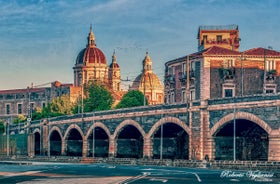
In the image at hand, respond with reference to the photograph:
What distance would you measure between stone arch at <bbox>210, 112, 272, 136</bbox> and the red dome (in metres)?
127

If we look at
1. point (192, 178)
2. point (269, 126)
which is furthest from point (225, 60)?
point (192, 178)

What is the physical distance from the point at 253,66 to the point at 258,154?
18.4 metres

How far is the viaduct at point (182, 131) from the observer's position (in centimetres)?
6331

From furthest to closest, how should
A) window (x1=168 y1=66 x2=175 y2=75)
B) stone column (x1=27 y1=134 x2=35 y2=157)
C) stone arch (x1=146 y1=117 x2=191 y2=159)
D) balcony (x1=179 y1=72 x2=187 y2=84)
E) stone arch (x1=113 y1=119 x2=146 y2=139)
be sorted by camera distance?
stone column (x1=27 y1=134 x2=35 y2=157)
window (x1=168 y1=66 x2=175 y2=75)
balcony (x1=179 y1=72 x2=187 y2=84)
stone arch (x1=113 y1=119 x2=146 y2=139)
stone arch (x1=146 y1=117 x2=191 y2=159)

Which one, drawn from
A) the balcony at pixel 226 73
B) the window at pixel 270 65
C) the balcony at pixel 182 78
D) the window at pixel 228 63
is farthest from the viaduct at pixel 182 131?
the window at pixel 270 65

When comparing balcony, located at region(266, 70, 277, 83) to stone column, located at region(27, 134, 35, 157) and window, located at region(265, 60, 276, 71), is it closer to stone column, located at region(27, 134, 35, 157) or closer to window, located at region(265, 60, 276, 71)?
window, located at region(265, 60, 276, 71)

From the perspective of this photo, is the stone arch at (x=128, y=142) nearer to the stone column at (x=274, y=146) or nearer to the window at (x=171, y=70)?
the window at (x=171, y=70)

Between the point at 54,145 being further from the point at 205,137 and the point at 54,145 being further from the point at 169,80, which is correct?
the point at 205,137

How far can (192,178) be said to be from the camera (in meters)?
50.5

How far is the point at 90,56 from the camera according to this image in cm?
19412

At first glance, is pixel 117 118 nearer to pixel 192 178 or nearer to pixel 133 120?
pixel 133 120

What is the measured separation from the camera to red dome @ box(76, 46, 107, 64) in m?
194

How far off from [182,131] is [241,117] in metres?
19.0

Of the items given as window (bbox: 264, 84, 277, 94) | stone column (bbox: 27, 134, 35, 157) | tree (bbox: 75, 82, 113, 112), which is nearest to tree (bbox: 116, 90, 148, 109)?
tree (bbox: 75, 82, 113, 112)
